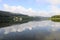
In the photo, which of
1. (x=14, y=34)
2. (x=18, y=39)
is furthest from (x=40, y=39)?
(x=14, y=34)

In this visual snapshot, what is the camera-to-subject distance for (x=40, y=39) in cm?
279

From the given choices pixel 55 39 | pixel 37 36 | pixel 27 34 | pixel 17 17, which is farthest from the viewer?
pixel 17 17

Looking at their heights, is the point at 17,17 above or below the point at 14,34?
above

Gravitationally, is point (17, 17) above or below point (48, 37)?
above

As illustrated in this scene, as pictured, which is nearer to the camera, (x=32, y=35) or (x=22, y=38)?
(x=22, y=38)

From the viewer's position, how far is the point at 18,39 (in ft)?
9.18

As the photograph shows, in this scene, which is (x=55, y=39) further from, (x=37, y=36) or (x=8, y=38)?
(x=8, y=38)

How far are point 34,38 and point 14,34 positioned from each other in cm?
61

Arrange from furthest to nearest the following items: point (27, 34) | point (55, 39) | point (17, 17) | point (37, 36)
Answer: point (17, 17)
point (27, 34)
point (37, 36)
point (55, 39)

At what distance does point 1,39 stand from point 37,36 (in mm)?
941

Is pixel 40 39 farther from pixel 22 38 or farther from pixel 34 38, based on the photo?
pixel 22 38

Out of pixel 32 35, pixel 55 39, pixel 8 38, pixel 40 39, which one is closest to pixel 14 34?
pixel 8 38

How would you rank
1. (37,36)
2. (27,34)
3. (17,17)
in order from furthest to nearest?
(17,17) → (27,34) → (37,36)

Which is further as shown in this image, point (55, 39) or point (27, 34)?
point (27, 34)
